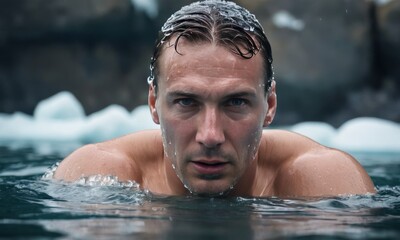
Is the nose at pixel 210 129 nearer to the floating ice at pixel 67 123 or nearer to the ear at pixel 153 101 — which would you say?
the ear at pixel 153 101

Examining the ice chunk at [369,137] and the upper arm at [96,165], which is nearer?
the upper arm at [96,165]

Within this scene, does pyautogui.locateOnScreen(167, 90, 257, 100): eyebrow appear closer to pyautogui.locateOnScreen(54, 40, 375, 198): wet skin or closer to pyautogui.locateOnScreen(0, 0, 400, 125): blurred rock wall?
pyautogui.locateOnScreen(54, 40, 375, 198): wet skin

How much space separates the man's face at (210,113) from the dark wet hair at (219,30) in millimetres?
36

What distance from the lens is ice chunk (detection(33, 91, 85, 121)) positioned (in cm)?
964

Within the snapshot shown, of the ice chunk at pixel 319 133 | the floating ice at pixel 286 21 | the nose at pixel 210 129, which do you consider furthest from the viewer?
the floating ice at pixel 286 21

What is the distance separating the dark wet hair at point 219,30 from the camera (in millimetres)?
2836

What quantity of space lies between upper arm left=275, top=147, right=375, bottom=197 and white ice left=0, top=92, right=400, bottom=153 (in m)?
4.71

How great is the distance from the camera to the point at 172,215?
2.53m

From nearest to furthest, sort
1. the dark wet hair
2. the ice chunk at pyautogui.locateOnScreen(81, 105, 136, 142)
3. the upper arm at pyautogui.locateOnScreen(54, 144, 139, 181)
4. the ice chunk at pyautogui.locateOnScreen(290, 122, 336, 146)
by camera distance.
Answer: the dark wet hair, the upper arm at pyautogui.locateOnScreen(54, 144, 139, 181), the ice chunk at pyautogui.locateOnScreen(290, 122, 336, 146), the ice chunk at pyautogui.locateOnScreen(81, 105, 136, 142)

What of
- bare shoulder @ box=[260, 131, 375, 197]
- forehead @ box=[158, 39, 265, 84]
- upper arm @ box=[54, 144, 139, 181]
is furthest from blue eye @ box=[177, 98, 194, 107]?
Result: bare shoulder @ box=[260, 131, 375, 197]

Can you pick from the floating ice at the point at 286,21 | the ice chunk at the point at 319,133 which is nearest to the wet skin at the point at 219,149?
the ice chunk at the point at 319,133

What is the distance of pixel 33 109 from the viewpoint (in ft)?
34.3

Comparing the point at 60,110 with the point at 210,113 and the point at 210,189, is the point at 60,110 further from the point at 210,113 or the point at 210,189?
the point at 210,113

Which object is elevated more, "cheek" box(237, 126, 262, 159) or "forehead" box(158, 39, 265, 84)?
"forehead" box(158, 39, 265, 84)
